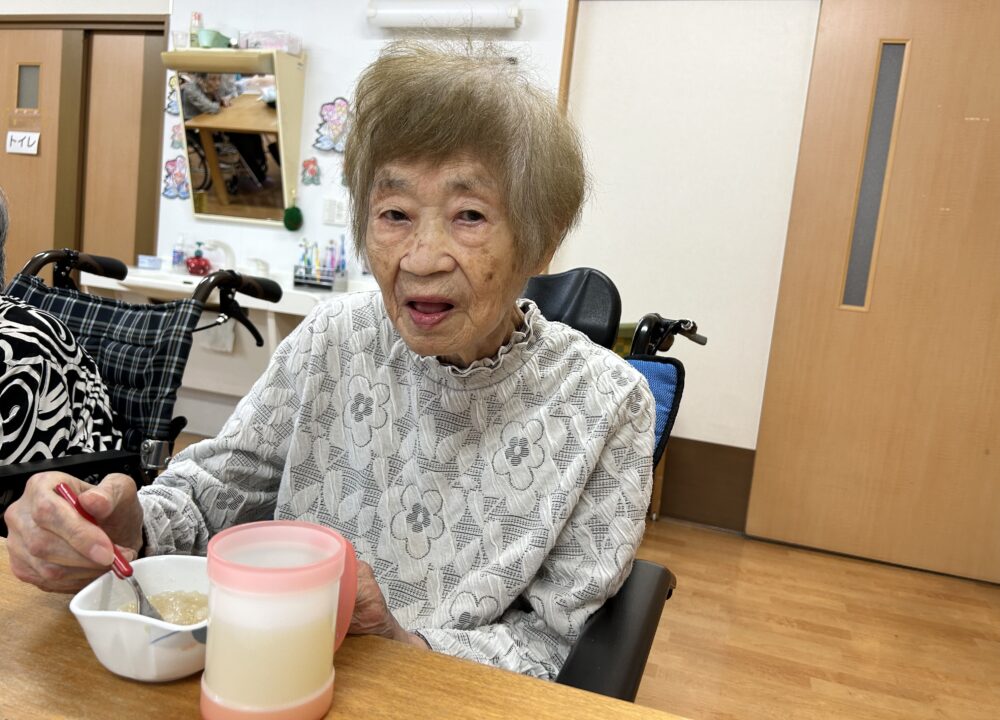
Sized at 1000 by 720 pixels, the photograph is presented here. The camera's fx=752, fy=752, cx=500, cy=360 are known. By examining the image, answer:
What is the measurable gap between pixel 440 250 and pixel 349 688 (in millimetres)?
502

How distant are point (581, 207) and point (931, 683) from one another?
2.07m

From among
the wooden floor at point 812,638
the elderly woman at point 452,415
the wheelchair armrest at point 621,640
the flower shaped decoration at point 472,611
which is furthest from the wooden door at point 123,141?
the wheelchair armrest at point 621,640

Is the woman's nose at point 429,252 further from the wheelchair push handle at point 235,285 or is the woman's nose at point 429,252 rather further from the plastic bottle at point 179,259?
the plastic bottle at point 179,259

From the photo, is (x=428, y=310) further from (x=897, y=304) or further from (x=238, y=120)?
(x=238, y=120)

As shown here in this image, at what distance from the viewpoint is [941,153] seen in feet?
9.97

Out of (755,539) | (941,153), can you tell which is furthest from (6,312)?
(941,153)

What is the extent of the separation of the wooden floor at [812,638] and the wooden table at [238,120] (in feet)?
9.13

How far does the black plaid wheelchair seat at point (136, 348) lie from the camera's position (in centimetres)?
181

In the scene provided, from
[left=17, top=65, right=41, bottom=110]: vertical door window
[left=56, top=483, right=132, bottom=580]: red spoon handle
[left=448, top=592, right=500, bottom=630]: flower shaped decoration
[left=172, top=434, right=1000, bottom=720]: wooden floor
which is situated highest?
[left=17, top=65, right=41, bottom=110]: vertical door window

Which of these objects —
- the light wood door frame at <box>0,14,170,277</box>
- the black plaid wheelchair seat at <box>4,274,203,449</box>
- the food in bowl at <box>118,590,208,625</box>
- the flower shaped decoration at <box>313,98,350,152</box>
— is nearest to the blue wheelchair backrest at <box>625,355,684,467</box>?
the food in bowl at <box>118,590,208,625</box>

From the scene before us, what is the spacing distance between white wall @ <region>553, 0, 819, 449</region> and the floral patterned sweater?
2.36 metres

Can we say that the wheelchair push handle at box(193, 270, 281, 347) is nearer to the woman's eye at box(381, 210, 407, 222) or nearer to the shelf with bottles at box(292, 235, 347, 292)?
the woman's eye at box(381, 210, 407, 222)

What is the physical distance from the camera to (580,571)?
3.09 ft

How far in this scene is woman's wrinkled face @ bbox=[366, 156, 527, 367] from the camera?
91 cm
